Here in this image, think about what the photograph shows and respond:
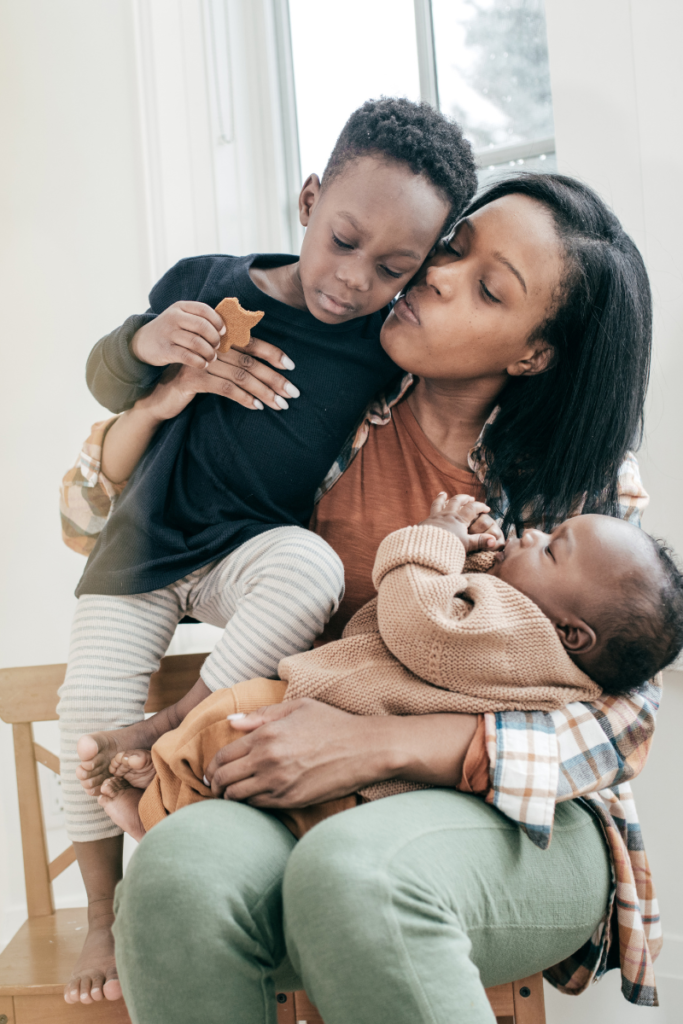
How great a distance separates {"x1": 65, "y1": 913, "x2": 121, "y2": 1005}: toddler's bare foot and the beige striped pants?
0.10 m

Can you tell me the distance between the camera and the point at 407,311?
885mm

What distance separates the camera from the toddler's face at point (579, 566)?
2.32ft

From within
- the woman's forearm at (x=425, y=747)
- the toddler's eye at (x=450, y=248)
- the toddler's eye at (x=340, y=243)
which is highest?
the toddler's eye at (x=340, y=243)

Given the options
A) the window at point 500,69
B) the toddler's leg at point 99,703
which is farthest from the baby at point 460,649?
the window at point 500,69

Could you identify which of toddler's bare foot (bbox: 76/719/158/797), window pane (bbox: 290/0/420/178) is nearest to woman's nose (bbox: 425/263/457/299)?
window pane (bbox: 290/0/420/178)

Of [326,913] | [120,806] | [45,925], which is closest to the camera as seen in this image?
[326,913]

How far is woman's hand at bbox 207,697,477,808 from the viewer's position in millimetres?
640

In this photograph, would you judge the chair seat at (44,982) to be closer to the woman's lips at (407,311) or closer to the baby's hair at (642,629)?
the baby's hair at (642,629)

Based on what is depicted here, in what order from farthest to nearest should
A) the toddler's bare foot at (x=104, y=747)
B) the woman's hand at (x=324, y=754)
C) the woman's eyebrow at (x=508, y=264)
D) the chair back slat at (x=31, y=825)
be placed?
the chair back slat at (x=31, y=825) < the woman's eyebrow at (x=508, y=264) < the toddler's bare foot at (x=104, y=747) < the woman's hand at (x=324, y=754)

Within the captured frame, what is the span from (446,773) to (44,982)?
540mm

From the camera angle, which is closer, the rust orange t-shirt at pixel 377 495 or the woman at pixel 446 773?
the woman at pixel 446 773

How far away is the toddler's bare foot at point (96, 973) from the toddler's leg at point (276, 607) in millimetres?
307

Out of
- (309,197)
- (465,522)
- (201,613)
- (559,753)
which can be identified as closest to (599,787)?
(559,753)

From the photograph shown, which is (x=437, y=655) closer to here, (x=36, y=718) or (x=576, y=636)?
(x=576, y=636)
